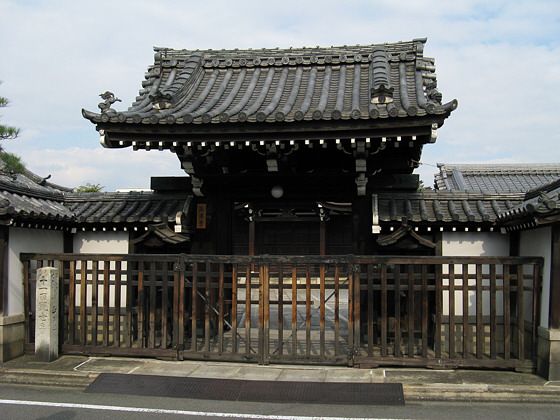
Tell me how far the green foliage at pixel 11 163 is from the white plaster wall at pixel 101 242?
7.91ft

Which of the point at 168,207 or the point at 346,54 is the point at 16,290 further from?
the point at 346,54

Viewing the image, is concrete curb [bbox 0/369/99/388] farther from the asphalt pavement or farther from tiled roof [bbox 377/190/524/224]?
tiled roof [bbox 377/190/524/224]

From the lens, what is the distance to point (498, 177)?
1800cm

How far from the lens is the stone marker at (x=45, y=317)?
25.8 ft

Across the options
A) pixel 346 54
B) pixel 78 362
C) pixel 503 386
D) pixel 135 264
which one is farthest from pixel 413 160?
pixel 78 362

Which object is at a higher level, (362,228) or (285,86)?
(285,86)

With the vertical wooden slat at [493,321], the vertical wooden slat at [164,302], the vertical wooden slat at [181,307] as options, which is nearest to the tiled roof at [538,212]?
the vertical wooden slat at [493,321]

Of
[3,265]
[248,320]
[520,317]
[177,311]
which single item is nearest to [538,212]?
[520,317]

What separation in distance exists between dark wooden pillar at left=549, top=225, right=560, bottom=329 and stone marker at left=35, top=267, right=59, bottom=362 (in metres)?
8.31

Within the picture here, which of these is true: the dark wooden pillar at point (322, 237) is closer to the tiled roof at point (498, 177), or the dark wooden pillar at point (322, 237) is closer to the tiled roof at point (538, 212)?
the tiled roof at point (498, 177)

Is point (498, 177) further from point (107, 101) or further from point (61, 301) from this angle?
point (61, 301)

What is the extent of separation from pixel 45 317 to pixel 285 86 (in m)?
6.65

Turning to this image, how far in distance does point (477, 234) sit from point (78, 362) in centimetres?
772

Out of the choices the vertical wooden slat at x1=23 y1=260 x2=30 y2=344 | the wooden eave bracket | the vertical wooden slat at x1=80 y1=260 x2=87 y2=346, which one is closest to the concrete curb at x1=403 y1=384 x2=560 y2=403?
the wooden eave bracket
